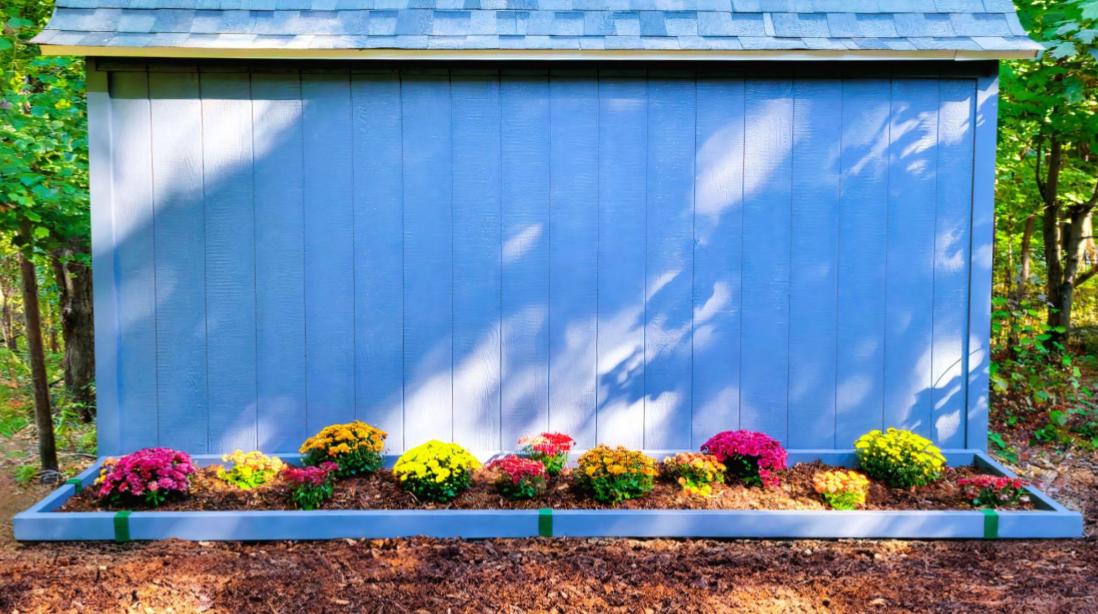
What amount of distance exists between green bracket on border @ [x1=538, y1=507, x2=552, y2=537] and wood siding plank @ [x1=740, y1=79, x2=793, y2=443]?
68.6 inches

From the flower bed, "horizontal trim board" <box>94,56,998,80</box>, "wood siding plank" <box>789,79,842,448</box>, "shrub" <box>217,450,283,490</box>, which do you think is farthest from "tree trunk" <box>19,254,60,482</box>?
"wood siding plank" <box>789,79,842,448</box>

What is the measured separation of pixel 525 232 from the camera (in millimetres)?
4770

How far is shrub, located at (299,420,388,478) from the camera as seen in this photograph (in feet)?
14.5

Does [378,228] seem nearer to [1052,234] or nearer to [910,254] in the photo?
[910,254]

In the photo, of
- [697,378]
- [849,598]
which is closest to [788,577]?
[849,598]

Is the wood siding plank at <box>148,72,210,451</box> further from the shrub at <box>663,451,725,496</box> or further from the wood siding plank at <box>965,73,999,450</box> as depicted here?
the wood siding plank at <box>965,73,999,450</box>

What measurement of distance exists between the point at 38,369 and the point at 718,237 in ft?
17.1

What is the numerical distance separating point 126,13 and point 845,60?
4825mm

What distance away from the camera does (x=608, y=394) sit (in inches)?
190

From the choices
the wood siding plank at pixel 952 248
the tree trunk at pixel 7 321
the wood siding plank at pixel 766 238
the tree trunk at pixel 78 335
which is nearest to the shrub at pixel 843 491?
the wood siding plank at pixel 766 238

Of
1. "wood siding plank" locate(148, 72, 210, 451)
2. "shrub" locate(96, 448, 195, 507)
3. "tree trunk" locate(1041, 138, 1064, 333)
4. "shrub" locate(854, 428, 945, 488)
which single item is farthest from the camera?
"tree trunk" locate(1041, 138, 1064, 333)

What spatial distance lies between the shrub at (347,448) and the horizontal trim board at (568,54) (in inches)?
96.7

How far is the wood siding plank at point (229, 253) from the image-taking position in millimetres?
A: 4672

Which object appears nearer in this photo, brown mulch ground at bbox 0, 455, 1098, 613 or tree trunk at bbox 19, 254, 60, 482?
brown mulch ground at bbox 0, 455, 1098, 613
